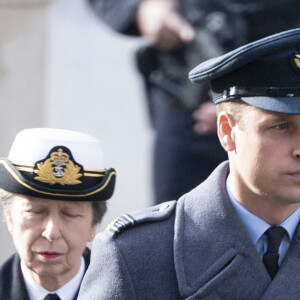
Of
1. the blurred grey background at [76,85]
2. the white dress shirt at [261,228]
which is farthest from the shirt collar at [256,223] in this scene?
the blurred grey background at [76,85]

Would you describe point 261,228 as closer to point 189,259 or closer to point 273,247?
point 273,247

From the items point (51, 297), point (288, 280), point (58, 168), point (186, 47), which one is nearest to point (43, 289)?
point (51, 297)

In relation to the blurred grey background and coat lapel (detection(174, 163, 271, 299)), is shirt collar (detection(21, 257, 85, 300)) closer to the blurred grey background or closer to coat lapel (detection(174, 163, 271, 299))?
coat lapel (detection(174, 163, 271, 299))

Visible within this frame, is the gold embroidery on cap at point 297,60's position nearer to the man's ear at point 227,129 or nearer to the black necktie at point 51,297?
the man's ear at point 227,129

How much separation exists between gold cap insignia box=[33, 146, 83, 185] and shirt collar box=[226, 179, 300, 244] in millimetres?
1200

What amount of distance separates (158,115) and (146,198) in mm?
552

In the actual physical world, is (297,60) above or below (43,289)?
above

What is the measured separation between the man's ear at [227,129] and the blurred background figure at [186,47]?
2176 mm

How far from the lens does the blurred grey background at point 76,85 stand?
6.43 metres

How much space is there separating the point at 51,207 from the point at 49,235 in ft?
0.52

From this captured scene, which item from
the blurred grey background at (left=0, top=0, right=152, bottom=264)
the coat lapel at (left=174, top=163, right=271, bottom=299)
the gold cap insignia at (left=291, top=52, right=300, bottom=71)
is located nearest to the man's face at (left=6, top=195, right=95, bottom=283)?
the coat lapel at (left=174, top=163, right=271, bottom=299)

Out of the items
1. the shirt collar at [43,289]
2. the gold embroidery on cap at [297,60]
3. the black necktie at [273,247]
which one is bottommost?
the shirt collar at [43,289]

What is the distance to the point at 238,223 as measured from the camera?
3412 mm

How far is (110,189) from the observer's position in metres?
4.59
